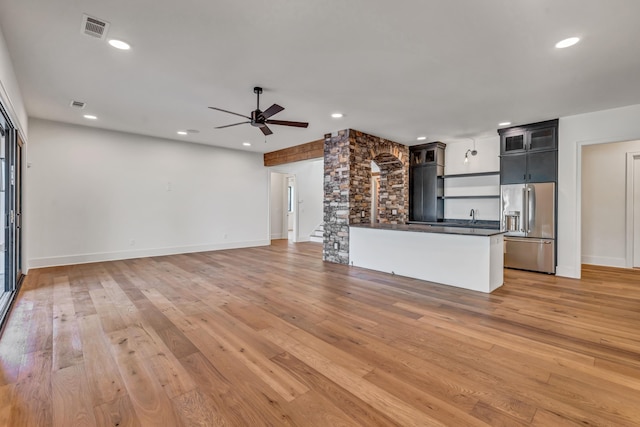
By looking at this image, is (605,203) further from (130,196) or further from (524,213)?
(130,196)

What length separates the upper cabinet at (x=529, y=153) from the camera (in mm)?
5141

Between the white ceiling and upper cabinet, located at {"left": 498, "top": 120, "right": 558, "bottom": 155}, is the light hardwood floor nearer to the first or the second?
upper cabinet, located at {"left": 498, "top": 120, "right": 558, "bottom": 155}

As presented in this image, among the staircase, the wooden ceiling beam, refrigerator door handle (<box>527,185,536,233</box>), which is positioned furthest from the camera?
the staircase

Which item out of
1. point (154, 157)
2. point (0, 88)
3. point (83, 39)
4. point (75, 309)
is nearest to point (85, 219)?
point (154, 157)

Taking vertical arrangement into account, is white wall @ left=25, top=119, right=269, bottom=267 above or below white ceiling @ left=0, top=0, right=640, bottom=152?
below

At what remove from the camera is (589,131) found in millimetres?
4762

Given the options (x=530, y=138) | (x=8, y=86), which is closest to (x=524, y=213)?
(x=530, y=138)

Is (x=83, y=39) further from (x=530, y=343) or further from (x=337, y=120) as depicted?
(x=530, y=343)

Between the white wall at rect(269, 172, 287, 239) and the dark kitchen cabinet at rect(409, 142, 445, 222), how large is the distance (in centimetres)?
473

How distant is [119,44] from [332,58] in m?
2.09

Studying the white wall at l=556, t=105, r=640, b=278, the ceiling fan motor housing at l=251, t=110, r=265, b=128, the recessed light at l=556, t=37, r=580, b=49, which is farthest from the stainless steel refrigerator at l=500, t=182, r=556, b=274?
the ceiling fan motor housing at l=251, t=110, r=265, b=128

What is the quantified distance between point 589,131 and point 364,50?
4420 millimetres

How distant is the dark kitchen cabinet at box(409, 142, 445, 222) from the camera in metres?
7.12

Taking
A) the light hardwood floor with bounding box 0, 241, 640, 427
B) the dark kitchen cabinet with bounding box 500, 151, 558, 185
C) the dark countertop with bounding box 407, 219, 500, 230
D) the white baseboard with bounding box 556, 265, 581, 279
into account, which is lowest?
the light hardwood floor with bounding box 0, 241, 640, 427
